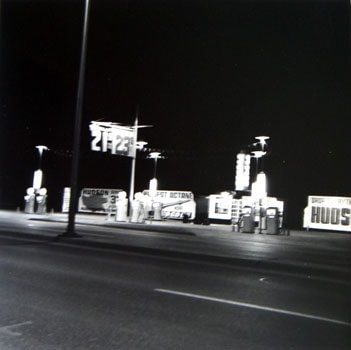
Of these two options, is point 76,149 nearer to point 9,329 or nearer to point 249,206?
point 249,206

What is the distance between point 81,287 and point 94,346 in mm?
3209

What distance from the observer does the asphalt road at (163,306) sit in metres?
5.36

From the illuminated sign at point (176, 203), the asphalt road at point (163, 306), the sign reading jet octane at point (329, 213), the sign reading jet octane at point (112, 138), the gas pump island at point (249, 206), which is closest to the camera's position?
the asphalt road at point (163, 306)

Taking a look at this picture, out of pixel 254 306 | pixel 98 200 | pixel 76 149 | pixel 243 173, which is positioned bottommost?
pixel 254 306

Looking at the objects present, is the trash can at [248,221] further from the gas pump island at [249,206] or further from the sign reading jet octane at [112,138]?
the sign reading jet octane at [112,138]

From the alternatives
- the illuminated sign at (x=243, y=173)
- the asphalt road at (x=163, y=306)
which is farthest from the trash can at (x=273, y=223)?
the asphalt road at (x=163, y=306)

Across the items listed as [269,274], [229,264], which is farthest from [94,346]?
[229,264]

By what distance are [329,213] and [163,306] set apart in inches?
887

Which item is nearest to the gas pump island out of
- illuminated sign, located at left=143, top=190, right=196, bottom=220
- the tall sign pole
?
illuminated sign, located at left=143, top=190, right=196, bottom=220

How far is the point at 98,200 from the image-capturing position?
37156mm

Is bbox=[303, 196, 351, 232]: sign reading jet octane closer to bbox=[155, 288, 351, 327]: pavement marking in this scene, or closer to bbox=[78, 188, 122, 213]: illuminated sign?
bbox=[78, 188, 122, 213]: illuminated sign

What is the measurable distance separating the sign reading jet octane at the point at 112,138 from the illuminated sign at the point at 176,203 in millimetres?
7877

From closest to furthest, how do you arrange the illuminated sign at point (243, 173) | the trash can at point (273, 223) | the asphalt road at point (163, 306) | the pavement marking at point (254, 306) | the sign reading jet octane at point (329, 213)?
1. the asphalt road at point (163, 306)
2. the pavement marking at point (254, 306)
3. the trash can at point (273, 223)
4. the sign reading jet octane at point (329, 213)
5. the illuminated sign at point (243, 173)

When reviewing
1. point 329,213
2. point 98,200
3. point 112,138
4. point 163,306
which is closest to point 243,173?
point 329,213
